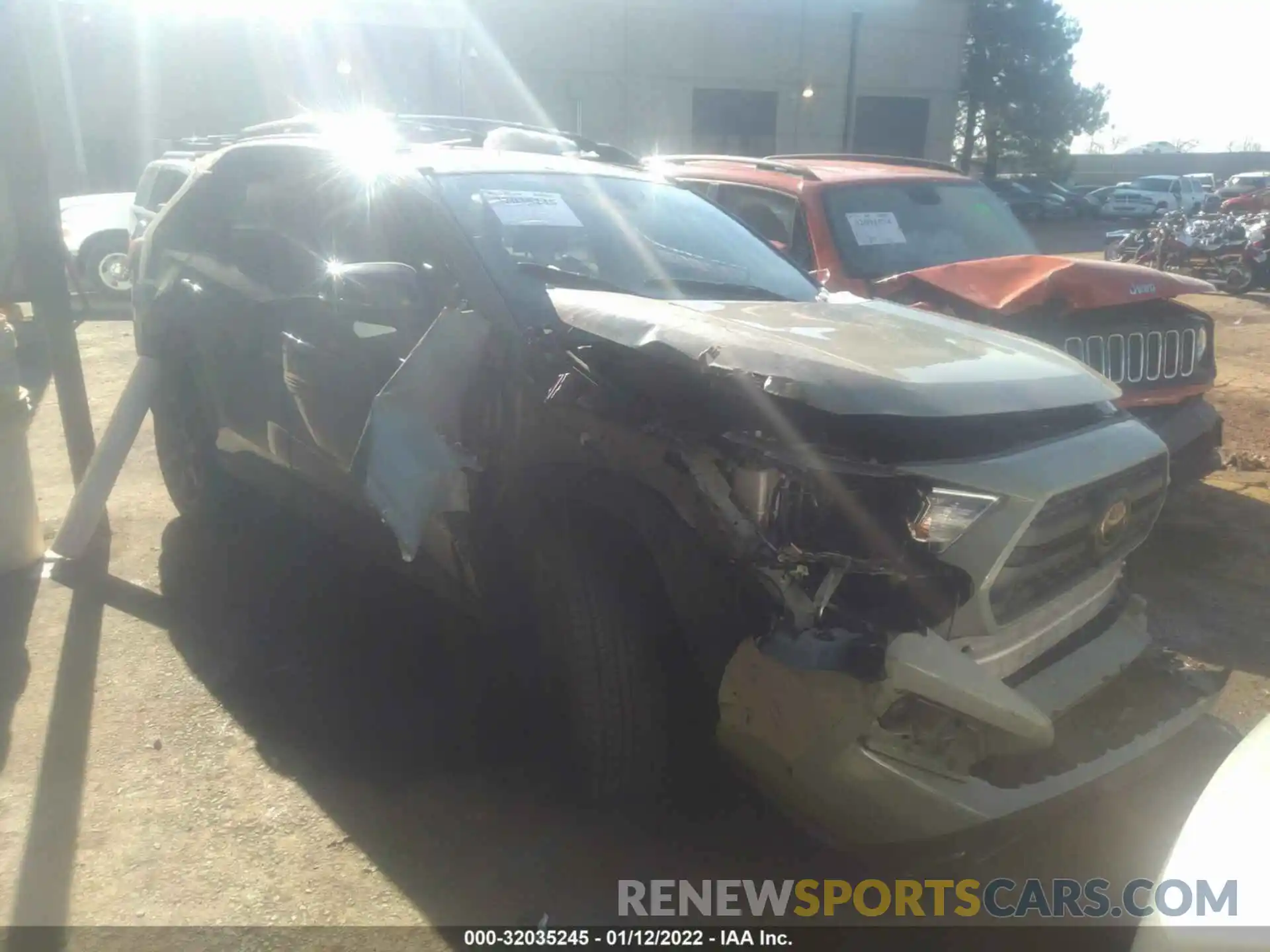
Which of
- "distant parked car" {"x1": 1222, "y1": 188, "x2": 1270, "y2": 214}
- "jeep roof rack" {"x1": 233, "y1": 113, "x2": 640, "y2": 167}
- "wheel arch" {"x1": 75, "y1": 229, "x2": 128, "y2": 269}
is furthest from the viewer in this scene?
"distant parked car" {"x1": 1222, "y1": 188, "x2": 1270, "y2": 214}

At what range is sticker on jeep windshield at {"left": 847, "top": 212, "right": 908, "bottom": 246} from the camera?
5.56 meters

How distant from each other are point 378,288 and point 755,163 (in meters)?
3.90

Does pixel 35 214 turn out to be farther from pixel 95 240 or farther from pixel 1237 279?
pixel 1237 279

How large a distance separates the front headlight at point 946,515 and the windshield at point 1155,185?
3527cm

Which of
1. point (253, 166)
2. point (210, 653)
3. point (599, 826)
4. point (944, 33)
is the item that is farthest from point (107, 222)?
point (944, 33)

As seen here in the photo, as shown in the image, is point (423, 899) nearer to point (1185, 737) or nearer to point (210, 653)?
point (210, 653)

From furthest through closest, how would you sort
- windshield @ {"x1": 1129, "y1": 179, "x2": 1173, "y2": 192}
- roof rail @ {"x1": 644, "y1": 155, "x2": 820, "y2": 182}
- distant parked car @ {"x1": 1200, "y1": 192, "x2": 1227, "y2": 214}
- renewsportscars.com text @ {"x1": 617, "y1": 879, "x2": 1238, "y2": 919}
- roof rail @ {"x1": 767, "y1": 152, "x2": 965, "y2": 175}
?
1. windshield @ {"x1": 1129, "y1": 179, "x2": 1173, "y2": 192}
2. distant parked car @ {"x1": 1200, "y1": 192, "x2": 1227, "y2": 214}
3. roof rail @ {"x1": 767, "y1": 152, "x2": 965, "y2": 175}
4. roof rail @ {"x1": 644, "y1": 155, "x2": 820, "y2": 182}
5. renewsportscars.com text @ {"x1": 617, "y1": 879, "x2": 1238, "y2": 919}

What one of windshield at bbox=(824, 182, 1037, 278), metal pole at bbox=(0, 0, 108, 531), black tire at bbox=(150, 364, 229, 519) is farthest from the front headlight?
metal pole at bbox=(0, 0, 108, 531)

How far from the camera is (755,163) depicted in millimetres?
6395

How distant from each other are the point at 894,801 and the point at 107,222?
12674 mm

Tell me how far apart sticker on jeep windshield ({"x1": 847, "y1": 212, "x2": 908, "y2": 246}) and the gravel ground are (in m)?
2.19

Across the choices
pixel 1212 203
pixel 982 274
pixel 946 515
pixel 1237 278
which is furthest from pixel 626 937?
pixel 1212 203

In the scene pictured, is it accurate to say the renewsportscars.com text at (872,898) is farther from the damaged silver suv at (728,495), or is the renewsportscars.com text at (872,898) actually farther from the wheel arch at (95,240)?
the wheel arch at (95,240)

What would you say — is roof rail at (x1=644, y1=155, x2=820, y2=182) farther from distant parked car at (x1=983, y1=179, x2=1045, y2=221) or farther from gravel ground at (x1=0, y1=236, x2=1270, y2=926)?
distant parked car at (x1=983, y1=179, x2=1045, y2=221)
